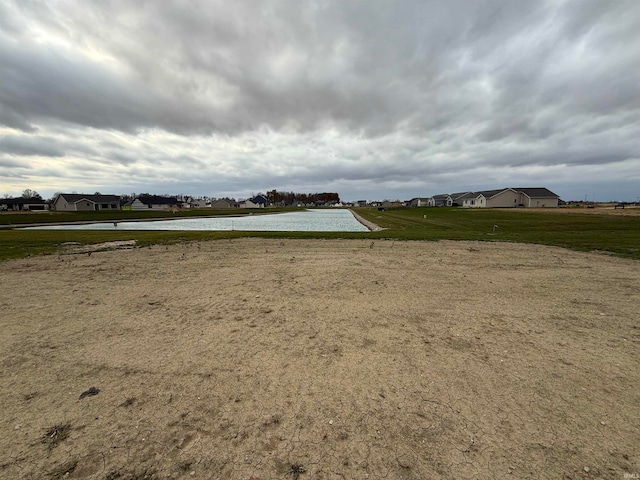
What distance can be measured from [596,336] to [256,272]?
8545mm

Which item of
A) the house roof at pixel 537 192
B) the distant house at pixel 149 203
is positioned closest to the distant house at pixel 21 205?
the distant house at pixel 149 203

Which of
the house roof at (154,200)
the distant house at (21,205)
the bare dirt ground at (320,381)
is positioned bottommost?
the bare dirt ground at (320,381)

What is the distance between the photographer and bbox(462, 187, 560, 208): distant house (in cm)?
8419

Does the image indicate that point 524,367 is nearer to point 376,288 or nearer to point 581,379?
point 581,379

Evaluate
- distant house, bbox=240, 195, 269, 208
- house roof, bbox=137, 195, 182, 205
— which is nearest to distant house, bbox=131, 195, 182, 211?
house roof, bbox=137, 195, 182, 205

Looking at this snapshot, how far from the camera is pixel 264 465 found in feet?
8.56

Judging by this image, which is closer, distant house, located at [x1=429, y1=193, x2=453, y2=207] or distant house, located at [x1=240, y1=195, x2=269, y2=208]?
distant house, located at [x1=429, y1=193, x2=453, y2=207]

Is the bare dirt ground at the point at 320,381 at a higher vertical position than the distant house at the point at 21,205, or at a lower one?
lower

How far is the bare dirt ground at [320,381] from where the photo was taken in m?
2.68

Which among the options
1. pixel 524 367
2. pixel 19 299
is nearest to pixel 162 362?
pixel 524 367

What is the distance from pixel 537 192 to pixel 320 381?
4163 inches

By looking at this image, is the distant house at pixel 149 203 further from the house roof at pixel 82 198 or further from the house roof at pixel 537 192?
the house roof at pixel 537 192

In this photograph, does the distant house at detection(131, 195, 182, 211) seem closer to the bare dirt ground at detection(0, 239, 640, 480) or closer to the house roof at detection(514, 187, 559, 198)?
the bare dirt ground at detection(0, 239, 640, 480)

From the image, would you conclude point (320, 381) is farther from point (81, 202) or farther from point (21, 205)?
point (21, 205)
